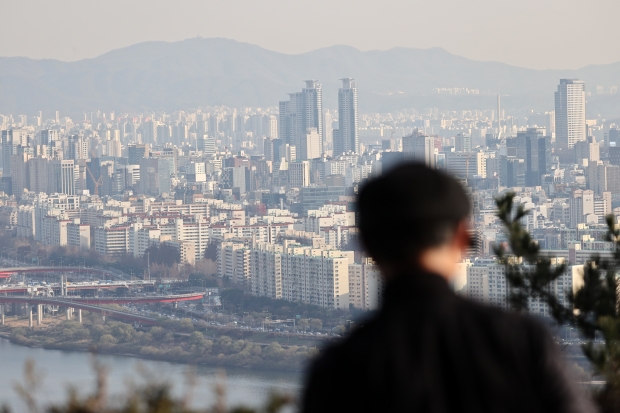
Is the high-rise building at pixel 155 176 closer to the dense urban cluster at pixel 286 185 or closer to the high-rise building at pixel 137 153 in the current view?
the dense urban cluster at pixel 286 185

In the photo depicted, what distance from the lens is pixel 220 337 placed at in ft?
32.3

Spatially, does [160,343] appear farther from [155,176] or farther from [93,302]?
[155,176]

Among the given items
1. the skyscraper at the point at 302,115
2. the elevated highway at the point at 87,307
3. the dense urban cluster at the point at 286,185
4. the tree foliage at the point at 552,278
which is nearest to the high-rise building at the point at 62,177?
the dense urban cluster at the point at 286,185

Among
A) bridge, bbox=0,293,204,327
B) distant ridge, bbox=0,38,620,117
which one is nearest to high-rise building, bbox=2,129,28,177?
bridge, bbox=0,293,204,327

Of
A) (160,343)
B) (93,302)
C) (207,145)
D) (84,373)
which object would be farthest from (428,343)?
(207,145)

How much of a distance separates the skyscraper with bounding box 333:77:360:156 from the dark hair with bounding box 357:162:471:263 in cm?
3345

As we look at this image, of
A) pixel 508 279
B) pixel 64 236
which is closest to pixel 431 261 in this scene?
pixel 508 279

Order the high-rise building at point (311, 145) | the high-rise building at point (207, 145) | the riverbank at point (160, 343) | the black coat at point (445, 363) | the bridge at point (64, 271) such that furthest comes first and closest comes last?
the high-rise building at point (207, 145) → the high-rise building at point (311, 145) → the bridge at point (64, 271) → the riverbank at point (160, 343) → the black coat at point (445, 363)

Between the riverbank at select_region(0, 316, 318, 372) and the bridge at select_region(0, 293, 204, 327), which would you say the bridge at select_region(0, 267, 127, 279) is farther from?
the riverbank at select_region(0, 316, 318, 372)

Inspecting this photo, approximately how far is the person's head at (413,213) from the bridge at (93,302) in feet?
35.4

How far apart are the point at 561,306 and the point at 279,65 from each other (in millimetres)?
61883

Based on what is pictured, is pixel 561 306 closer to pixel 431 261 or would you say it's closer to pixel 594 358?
pixel 594 358

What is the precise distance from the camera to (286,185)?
88.2 feet

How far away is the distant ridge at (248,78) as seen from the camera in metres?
50.5
